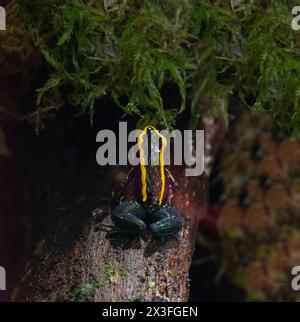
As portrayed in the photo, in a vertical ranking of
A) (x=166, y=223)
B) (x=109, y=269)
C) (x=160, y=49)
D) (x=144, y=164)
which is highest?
(x=160, y=49)

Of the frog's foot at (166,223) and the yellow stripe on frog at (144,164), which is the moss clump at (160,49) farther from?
the frog's foot at (166,223)

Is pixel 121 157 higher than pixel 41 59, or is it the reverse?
pixel 41 59

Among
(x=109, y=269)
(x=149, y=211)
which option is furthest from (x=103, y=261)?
(x=149, y=211)

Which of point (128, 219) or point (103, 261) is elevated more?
point (128, 219)

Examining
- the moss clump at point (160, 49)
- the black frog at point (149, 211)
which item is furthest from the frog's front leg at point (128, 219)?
the moss clump at point (160, 49)

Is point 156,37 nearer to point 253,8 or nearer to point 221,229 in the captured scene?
point 253,8

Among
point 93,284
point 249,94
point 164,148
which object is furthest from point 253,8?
point 93,284

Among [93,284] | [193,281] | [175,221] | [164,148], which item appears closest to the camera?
[93,284]

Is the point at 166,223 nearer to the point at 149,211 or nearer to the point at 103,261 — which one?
the point at 149,211

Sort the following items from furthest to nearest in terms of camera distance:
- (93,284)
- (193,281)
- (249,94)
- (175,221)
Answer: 1. (193,281)
2. (249,94)
3. (175,221)
4. (93,284)
